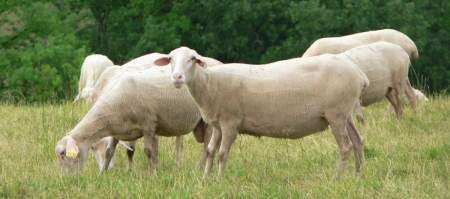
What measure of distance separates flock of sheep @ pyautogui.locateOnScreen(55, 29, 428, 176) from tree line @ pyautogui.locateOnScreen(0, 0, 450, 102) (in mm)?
19027

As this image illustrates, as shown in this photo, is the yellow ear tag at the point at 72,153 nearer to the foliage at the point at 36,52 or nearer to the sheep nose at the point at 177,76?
the sheep nose at the point at 177,76

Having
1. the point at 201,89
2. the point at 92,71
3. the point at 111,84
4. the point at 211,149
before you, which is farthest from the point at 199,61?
the point at 92,71

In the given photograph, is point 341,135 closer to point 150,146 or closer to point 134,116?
point 150,146

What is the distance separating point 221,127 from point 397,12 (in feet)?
78.3

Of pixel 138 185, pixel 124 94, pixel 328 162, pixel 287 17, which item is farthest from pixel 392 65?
pixel 287 17

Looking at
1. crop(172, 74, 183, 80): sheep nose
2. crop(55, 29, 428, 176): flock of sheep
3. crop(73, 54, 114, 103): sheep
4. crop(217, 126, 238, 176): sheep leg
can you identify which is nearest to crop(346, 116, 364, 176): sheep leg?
crop(55, 29, 428, 176): flock of sheep

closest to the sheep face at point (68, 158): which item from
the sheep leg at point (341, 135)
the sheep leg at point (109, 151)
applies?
the sheep leg at point (109, 151)

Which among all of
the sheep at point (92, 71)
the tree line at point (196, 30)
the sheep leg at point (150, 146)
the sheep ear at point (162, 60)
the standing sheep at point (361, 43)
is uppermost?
the sheep ear at point (162, 60)

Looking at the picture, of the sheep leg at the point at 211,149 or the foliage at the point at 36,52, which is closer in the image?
the sheep leg at the point at 211,149

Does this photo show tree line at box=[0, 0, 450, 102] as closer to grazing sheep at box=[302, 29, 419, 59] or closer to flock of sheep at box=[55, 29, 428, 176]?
grazing sheep at box=[302, 29, 419, 59]

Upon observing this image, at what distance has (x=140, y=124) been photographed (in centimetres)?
784

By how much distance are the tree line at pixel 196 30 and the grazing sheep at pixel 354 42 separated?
15120mm

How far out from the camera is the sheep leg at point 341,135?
6.98 m

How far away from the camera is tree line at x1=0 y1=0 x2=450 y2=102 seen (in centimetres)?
2889
